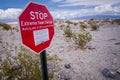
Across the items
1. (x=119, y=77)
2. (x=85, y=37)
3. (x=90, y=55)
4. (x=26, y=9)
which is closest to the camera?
(x=26, y=9)

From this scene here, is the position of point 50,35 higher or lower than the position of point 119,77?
higher

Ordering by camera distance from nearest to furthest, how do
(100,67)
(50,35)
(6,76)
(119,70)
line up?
(50,35), (6,76), (119,70), (100,67)

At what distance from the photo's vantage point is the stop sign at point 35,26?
1502 millimetres

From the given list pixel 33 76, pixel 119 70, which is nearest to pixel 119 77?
Answer: pixel 119 70

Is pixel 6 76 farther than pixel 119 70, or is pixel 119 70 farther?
pixel 119 70

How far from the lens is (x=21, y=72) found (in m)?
3.46

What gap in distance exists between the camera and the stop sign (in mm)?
1502

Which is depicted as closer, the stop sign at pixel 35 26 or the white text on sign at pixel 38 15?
the stop sign at pixel 35 26

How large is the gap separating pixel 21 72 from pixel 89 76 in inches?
74.5

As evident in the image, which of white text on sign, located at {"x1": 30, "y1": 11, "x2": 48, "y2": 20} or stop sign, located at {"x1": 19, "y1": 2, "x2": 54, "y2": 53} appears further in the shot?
white text on sign, located at {"x1": 30, "y1": 11, "x2": 48, "y2": 20}

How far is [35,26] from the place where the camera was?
167cm

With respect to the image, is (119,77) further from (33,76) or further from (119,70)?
(33,76)

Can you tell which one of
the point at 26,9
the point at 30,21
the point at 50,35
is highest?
the point at 26,9

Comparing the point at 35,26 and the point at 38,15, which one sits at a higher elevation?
the point at 38,15
